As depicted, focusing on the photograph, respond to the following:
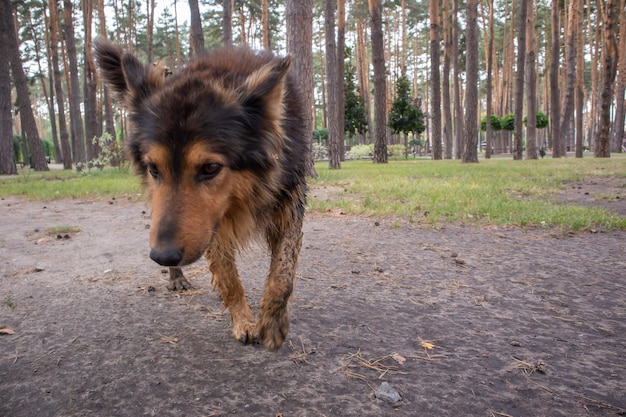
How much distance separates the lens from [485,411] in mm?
2070

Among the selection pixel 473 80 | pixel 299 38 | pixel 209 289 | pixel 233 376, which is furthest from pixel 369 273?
pixel 473 80

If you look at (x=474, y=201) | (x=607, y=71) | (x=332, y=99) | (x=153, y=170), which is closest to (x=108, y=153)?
(x=332, y=99)

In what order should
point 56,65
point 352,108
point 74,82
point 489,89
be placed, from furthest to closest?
1. point 352,108
2. point 489,89
3. point 56,65
4. point 74,82

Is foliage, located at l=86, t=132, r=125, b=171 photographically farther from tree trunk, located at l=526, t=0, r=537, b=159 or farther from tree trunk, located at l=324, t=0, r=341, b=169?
tree trunk, located at l=526, t=0, r=537, b=159

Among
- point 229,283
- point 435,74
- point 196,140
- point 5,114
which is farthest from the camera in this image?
point 435,74

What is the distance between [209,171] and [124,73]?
100cm

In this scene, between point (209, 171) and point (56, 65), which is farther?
point (56, 65)

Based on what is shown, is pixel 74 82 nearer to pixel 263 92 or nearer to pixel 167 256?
pixel 263 92

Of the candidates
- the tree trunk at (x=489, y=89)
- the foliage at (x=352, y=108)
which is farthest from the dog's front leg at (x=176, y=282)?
the foliage at (x=352, y=108)

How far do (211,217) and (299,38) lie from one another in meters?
9.72

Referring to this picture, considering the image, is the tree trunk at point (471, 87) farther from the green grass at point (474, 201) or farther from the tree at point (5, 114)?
the tree at point (5, 114)

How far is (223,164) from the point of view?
2535mm

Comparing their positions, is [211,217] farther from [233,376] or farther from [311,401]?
[311,401]

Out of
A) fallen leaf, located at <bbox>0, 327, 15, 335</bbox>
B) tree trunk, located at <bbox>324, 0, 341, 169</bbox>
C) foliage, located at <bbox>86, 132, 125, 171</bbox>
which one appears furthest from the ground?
tree trunk, located at <bbox>324, 0, 341, 169</bbox>
